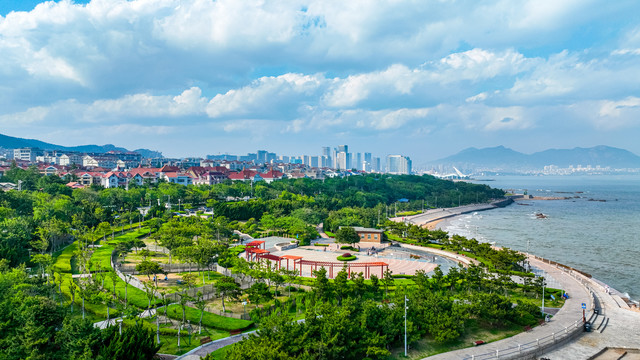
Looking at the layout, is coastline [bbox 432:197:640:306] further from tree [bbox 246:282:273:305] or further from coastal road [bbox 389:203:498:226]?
tree [bbox 246:282:273:305]

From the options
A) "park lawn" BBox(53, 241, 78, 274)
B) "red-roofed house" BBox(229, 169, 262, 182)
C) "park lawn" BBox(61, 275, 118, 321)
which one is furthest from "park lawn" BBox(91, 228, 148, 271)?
"red-roofed house" BBox(229, 169, 262, 182)

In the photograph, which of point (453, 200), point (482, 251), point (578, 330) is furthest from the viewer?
point (453, 200)

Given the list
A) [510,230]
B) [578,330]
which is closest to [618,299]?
[578,330]

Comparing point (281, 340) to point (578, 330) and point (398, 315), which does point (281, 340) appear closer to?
point (398, 315)

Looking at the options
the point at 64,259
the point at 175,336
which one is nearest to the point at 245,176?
the point at 64,259

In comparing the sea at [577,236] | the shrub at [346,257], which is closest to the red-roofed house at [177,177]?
the sea at [577,236]
